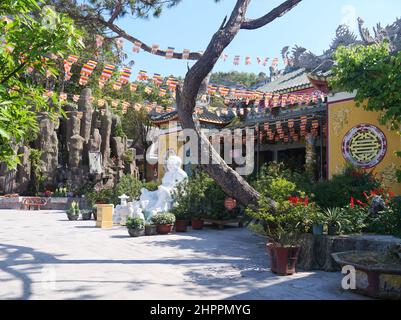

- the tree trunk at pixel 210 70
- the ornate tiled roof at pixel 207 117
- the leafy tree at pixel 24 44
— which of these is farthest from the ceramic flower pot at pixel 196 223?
the leafy tree at pixel 24 44

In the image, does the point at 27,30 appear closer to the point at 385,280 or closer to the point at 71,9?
the point at 385,280

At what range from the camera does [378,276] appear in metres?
4.59

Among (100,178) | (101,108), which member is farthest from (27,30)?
(101,108)

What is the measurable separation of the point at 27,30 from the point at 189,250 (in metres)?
5.46

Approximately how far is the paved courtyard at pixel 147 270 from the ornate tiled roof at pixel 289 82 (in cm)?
700

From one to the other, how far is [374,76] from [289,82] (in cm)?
1121

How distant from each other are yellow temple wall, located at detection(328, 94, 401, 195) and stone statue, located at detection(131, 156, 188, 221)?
4.43m

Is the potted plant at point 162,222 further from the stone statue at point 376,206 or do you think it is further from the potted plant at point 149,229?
the stone statue at point 376,206

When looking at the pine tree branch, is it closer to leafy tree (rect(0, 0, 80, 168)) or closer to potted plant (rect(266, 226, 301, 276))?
potted plant (rect(266, 226, 301, 276))

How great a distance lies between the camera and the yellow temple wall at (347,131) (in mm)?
9367

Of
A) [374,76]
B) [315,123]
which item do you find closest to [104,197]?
[315,123]

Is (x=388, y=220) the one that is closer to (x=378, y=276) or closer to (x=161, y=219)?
(x=378, y=276)

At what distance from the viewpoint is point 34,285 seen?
5.11 metres

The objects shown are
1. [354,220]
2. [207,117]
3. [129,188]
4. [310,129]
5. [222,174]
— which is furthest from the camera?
[207,117]
